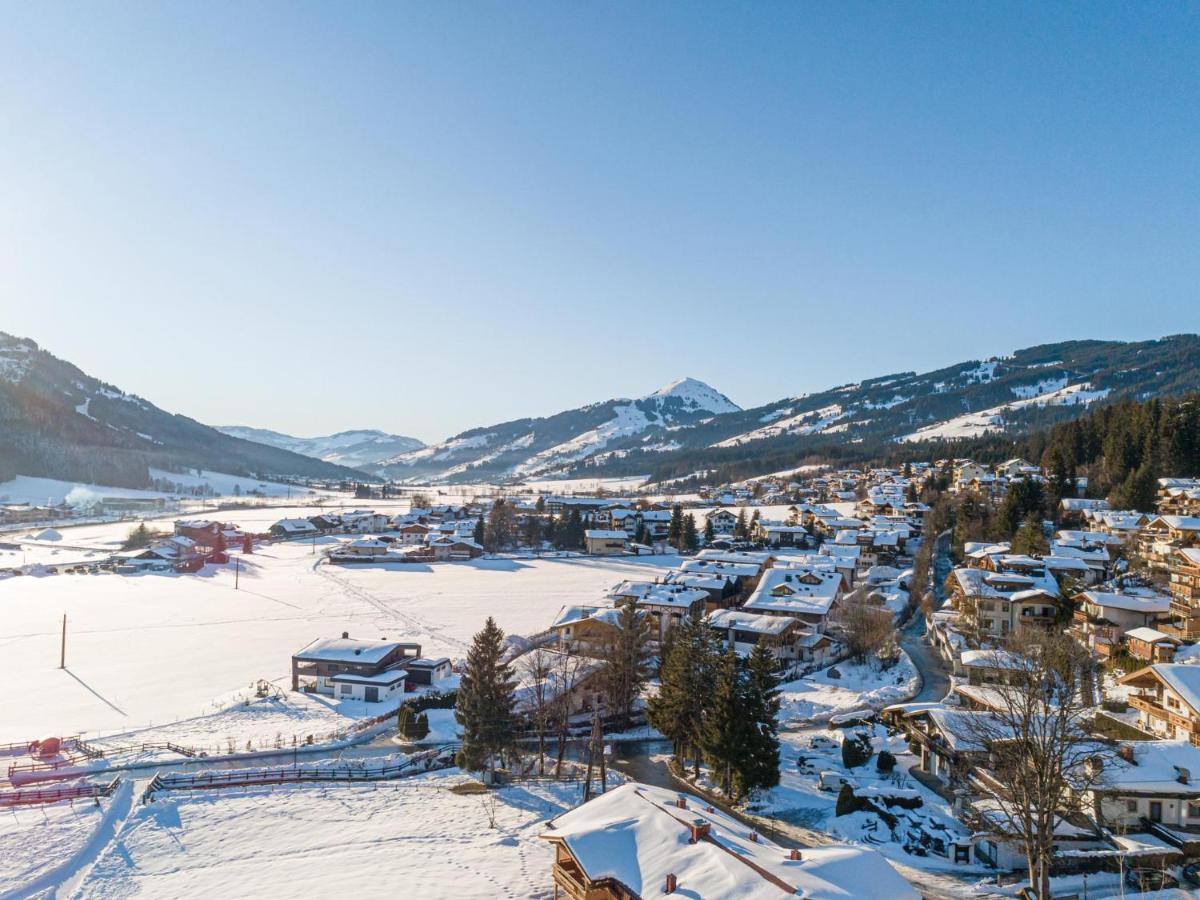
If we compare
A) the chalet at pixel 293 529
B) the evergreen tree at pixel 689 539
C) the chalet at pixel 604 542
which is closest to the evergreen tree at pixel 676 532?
the evergreen tree at pixel 689 539

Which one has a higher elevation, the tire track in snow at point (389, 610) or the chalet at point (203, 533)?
the chalet at point (203, 533)

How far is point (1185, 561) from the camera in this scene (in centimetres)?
3275

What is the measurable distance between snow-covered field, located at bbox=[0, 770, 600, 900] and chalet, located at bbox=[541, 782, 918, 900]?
2261 millimetres

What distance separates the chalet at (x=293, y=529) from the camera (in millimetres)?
91556

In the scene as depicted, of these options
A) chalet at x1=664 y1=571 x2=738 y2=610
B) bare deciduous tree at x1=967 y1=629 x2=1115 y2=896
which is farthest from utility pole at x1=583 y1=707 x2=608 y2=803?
chalet at x1=664 y1=571 x2=738 y2=610

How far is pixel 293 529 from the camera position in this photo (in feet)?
309

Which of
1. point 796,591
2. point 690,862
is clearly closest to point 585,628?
point 796,591

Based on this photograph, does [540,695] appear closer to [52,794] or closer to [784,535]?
[52,794]

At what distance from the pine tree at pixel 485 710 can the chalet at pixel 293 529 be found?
77.9 m

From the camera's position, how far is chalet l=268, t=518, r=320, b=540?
91.6 meters

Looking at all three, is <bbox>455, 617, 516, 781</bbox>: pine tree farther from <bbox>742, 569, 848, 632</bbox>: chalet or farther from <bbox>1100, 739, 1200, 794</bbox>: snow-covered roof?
<bbox>742, 569, 848, 632</bbox>: chalet

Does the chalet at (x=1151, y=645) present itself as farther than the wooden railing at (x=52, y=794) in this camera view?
Yes

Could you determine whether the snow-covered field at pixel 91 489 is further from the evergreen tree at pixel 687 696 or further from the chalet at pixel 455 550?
the evergreen tree at pixel 687 696

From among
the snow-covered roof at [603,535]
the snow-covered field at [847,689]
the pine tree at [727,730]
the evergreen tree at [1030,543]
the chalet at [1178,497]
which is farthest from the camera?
the snow-covered roof at [603,535]
